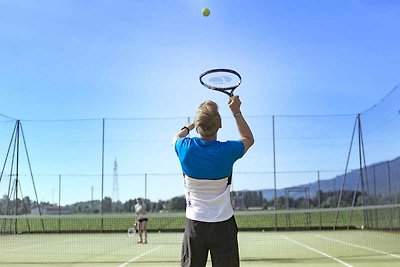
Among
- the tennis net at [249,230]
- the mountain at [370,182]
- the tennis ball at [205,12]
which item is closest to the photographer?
the tennis ball at [205,12]

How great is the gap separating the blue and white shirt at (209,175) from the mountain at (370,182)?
17.1m

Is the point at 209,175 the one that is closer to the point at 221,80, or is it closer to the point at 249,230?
the point at 221,80

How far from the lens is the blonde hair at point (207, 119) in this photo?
3.13 m

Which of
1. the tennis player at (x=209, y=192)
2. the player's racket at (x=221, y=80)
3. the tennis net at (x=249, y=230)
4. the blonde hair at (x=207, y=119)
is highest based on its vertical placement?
the player's racket at (x=221, y=80)

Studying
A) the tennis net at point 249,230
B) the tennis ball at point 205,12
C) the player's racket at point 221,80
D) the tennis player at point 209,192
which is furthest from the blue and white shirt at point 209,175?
the tennis net at point 249,230

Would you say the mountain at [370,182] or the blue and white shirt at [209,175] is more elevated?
the mountain at [370,182]

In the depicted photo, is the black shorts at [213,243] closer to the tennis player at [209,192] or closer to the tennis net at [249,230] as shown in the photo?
the tennis player at [209,192]

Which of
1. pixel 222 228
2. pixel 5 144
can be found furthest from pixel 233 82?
pixel 5 144

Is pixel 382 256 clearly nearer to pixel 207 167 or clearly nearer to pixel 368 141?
pixel 207 167

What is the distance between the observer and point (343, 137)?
24.0 meters

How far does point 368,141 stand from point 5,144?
1571 cm

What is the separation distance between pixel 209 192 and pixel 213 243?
11.7 inches

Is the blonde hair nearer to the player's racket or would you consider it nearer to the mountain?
the player's racket

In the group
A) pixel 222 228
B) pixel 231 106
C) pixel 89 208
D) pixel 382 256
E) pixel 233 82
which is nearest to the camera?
pixel 222 228
